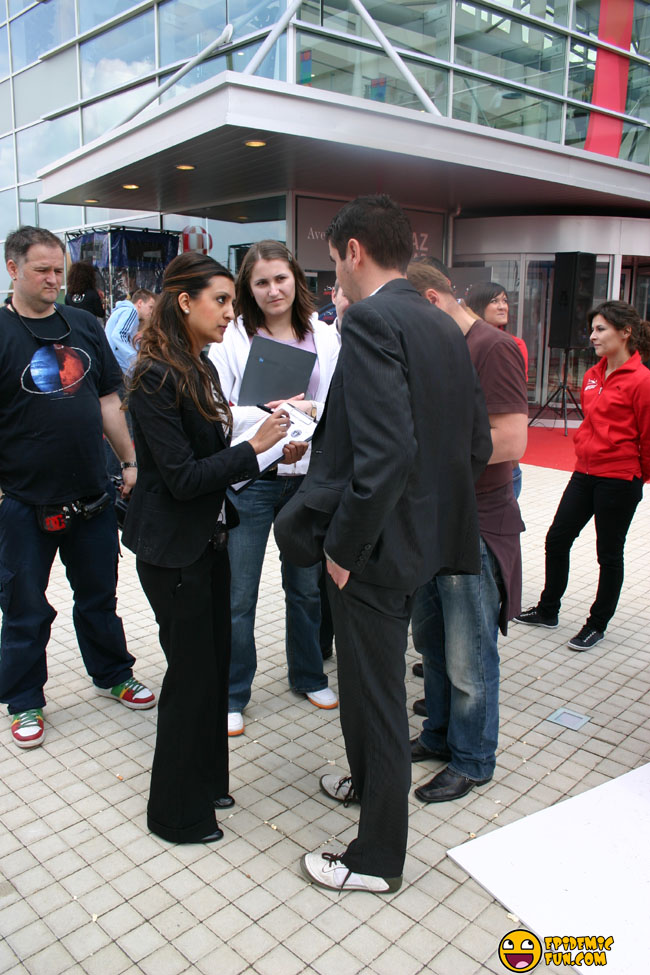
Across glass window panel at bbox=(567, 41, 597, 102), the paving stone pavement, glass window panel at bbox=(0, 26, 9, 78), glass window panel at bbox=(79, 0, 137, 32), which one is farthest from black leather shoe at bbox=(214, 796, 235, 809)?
glass window panel at bbox=(0, 26, 9, 78)

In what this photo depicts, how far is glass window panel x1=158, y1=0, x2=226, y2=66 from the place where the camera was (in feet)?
34.9

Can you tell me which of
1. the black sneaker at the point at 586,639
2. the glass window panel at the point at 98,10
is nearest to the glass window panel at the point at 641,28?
Answer: the glass window panel at the point at 98,10

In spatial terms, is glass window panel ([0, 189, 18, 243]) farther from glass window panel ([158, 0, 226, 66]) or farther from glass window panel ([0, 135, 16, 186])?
glass window panel ([158, 0, 226, 66])

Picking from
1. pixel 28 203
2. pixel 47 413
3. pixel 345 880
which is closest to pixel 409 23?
pixel 47 413

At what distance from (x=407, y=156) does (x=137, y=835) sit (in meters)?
7.86

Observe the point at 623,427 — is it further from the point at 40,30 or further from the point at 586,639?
the point at 40,30

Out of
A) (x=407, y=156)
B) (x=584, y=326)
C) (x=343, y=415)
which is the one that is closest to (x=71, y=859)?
(x=343, y=415)

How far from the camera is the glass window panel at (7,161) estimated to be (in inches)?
669

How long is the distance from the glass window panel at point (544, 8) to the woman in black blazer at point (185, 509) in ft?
39.0

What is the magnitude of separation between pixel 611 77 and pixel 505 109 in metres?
2.99

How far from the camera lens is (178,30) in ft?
38.4

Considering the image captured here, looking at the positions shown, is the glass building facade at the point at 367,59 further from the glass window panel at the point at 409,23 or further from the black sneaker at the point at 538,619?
the black sneaker at the point at 538,619

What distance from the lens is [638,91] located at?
44.9 ft

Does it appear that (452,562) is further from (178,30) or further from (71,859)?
(178,30)
